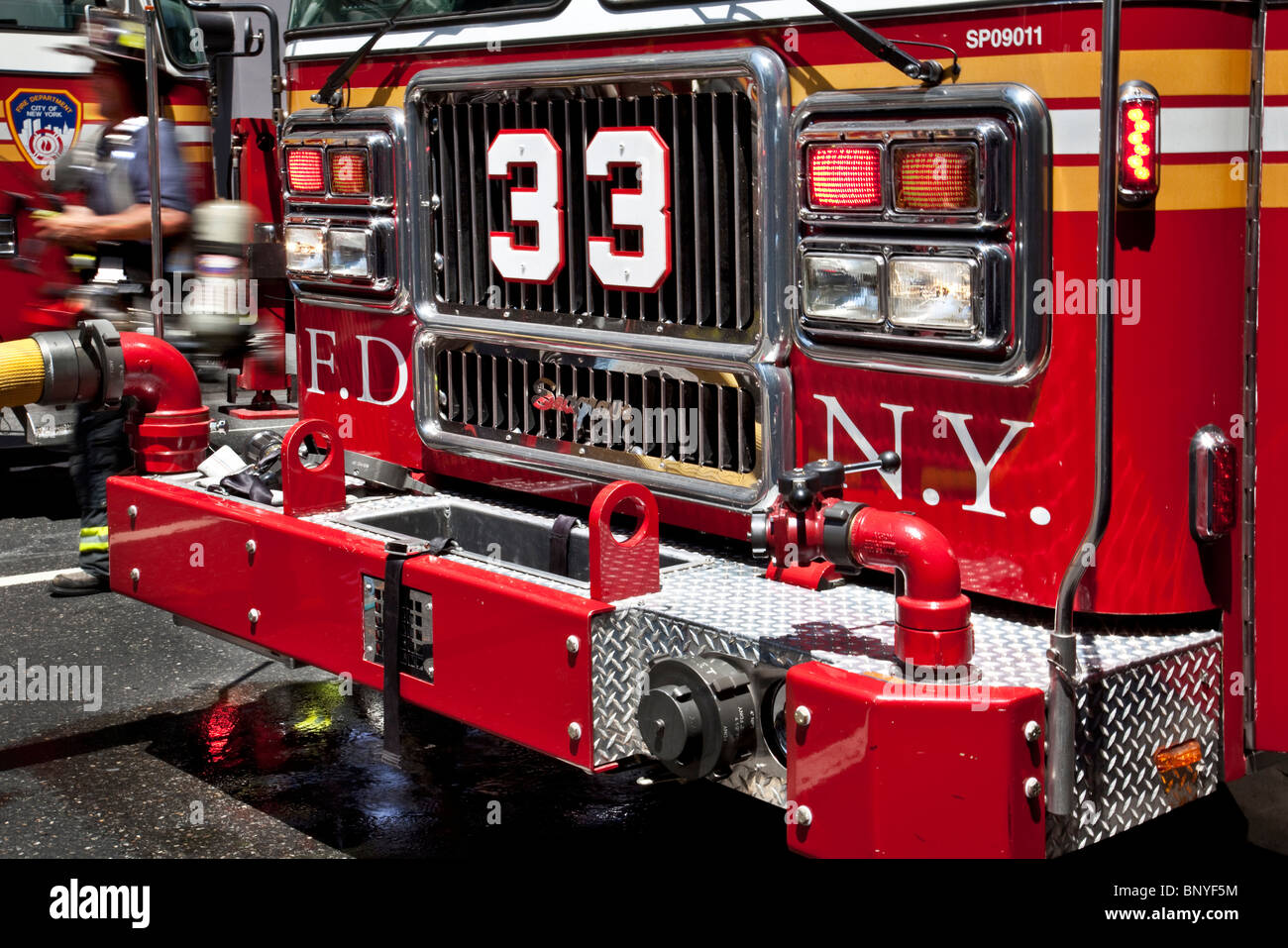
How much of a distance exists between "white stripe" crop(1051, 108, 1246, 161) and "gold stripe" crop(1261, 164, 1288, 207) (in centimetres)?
6

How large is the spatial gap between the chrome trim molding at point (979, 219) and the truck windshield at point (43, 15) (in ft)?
18.8

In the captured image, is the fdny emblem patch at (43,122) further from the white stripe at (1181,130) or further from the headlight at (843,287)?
the white stripe at (1181,130)

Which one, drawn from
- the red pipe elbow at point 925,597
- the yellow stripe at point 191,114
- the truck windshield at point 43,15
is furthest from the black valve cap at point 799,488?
the truck windshield at point 43,15

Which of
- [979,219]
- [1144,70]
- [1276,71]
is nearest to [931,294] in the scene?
[979,219]

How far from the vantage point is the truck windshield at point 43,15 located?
25.0 feet

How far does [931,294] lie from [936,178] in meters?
0.19

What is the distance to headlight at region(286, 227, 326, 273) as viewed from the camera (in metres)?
4.28

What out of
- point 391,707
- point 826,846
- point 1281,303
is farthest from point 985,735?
point 391,707

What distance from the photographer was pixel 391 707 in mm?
3338

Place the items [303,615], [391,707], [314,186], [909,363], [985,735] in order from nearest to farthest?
[985,735] → [909,363] → [391,707] → [303,615] → [314,186]
